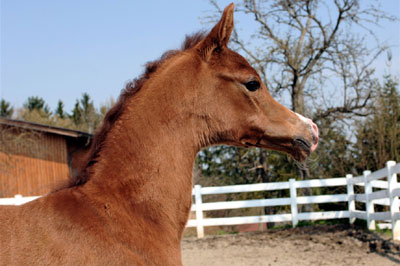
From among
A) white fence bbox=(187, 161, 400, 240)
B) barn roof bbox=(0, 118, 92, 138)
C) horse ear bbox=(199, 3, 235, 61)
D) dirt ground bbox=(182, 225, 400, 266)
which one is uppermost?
barn roof bbox=(0, 118, 92, 138)

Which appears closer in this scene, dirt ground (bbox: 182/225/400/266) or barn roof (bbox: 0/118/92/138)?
dirt ground (bbox: 182/225/400/266)

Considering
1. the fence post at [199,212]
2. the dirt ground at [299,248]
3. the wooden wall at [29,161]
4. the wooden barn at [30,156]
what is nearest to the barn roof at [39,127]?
the wooden barn at [30,156]

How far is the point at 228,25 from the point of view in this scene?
264 centimetres

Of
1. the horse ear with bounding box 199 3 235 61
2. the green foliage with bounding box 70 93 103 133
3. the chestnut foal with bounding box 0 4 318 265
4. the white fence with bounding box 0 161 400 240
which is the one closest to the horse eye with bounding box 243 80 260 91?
Answer: the chestnut foal with bounding box 0 4 318 265

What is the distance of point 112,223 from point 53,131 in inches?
632

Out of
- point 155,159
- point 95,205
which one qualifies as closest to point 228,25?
point 155,159

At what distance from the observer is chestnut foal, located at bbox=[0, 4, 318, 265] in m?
2.06

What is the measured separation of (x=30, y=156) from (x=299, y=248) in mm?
12440

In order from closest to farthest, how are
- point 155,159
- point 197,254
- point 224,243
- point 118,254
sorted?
point 118,254, point 155,159, point 197,254, point 224,243

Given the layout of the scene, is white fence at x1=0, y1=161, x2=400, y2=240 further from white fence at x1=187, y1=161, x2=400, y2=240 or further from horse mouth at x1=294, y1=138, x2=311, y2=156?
horse mouth at x1=294, y1=138, x2=311, y2=156

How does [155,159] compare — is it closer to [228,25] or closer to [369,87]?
[228,25]

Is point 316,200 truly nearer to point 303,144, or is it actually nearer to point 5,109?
point 303,144

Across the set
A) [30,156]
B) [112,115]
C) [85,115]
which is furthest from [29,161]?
[85,115]

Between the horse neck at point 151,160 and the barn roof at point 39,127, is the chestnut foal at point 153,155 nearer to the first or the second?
the horse neck at point 151,160
